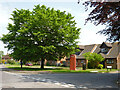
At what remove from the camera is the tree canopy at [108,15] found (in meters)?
10.6

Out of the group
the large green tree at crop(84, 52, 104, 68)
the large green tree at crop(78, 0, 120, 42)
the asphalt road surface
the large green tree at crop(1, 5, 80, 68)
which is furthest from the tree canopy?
the large green tree at crop(84, 52, 104, 68)

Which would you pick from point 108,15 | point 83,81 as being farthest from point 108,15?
point 83,81

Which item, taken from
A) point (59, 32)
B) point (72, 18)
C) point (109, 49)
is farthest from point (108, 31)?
point (109, 49)

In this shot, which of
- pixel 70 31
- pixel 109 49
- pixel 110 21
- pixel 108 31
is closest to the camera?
pixel 110 21

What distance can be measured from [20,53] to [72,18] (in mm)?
12961

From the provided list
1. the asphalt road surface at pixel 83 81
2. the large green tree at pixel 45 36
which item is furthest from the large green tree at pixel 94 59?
the asphalt road surface at pixel 83 81

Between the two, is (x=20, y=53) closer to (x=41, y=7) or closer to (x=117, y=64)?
(x=41, y=7)

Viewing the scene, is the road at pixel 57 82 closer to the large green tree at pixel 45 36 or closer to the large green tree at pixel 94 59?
the large green tree at pixel 45 36

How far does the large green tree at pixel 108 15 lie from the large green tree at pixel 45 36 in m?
15.9

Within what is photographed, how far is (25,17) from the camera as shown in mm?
33219

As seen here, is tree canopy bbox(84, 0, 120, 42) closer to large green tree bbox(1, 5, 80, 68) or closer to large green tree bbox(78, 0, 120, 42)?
large green tree bbox(78, 0, 120, 42)

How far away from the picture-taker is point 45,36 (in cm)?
2897

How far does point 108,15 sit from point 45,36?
732 inches

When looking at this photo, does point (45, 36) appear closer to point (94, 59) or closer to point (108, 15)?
point (94, 59)
